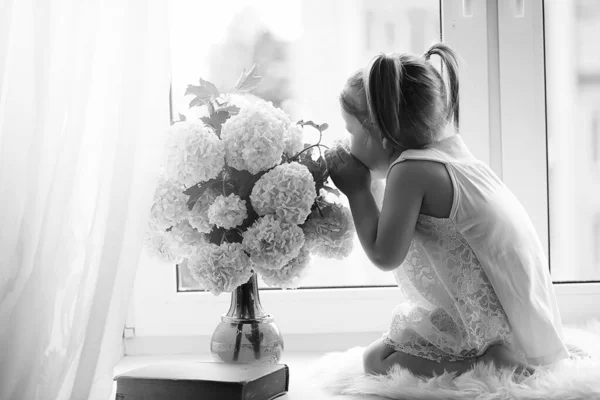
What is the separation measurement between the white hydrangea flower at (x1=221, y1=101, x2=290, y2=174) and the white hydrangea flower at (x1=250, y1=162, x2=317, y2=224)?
0.08 ft

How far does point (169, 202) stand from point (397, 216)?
0.37 metres

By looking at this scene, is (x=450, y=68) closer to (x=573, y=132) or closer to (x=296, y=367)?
(x=573, y=132)

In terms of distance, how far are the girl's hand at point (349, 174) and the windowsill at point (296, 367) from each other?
1.12 ft

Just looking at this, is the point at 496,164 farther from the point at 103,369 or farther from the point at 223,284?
the point at 103,369

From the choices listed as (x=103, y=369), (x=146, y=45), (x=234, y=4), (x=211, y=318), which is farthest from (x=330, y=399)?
(x=234, y=4)

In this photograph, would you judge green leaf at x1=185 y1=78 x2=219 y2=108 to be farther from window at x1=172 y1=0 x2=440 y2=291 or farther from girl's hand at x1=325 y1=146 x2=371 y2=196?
window at x1=172 y1=0 x2=440 y2=291

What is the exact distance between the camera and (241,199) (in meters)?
1.12

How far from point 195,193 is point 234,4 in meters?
0.68

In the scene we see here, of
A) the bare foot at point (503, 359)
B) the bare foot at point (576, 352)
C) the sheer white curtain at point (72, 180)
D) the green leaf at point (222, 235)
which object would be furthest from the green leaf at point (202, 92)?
the bare foot at point (576, 352)

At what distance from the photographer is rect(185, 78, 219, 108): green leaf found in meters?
1.16

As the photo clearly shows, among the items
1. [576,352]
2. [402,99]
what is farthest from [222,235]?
[576,352]

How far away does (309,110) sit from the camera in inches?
65.6

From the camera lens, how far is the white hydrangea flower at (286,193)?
107cm

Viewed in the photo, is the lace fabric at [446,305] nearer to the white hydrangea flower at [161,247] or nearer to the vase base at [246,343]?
the vase base at [246,343]
